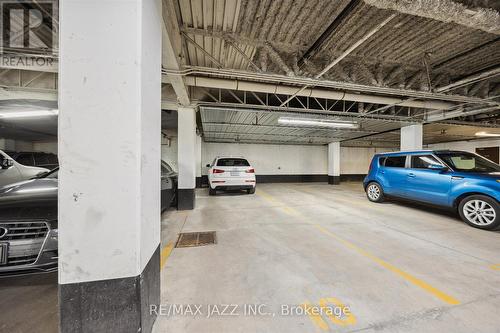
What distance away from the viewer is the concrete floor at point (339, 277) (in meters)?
1.45

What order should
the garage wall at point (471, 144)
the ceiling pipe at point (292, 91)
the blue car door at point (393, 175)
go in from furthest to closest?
1. the garage wall at point (471, 144)
2. the blue car door at point (393, 175)
3. the ceiling pipe at point (292, 91)

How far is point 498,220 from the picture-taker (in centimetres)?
333

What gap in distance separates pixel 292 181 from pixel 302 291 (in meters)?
11.3

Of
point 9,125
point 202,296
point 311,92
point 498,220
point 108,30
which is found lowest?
point 202,296

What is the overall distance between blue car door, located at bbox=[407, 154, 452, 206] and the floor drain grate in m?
4.99

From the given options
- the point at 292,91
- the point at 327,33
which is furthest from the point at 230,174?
the point at 327,33

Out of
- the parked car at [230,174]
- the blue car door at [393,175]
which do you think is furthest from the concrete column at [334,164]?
the parked car at [230,174]

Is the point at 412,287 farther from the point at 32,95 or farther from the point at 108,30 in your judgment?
the point at 32,95

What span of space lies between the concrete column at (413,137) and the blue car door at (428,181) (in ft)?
10.9

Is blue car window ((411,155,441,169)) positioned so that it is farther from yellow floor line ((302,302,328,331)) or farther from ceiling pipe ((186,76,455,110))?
yellow floor line ((302,302,328,331))

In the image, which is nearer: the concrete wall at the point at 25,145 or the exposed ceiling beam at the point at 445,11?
the exposed ceiling beam at the point at 445,11

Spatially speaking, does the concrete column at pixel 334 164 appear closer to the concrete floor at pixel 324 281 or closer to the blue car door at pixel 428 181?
the blue car door at pixel 428 181

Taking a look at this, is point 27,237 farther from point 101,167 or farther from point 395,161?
point 395,161

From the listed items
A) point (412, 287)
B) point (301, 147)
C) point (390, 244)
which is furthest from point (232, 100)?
point (301, 147)
